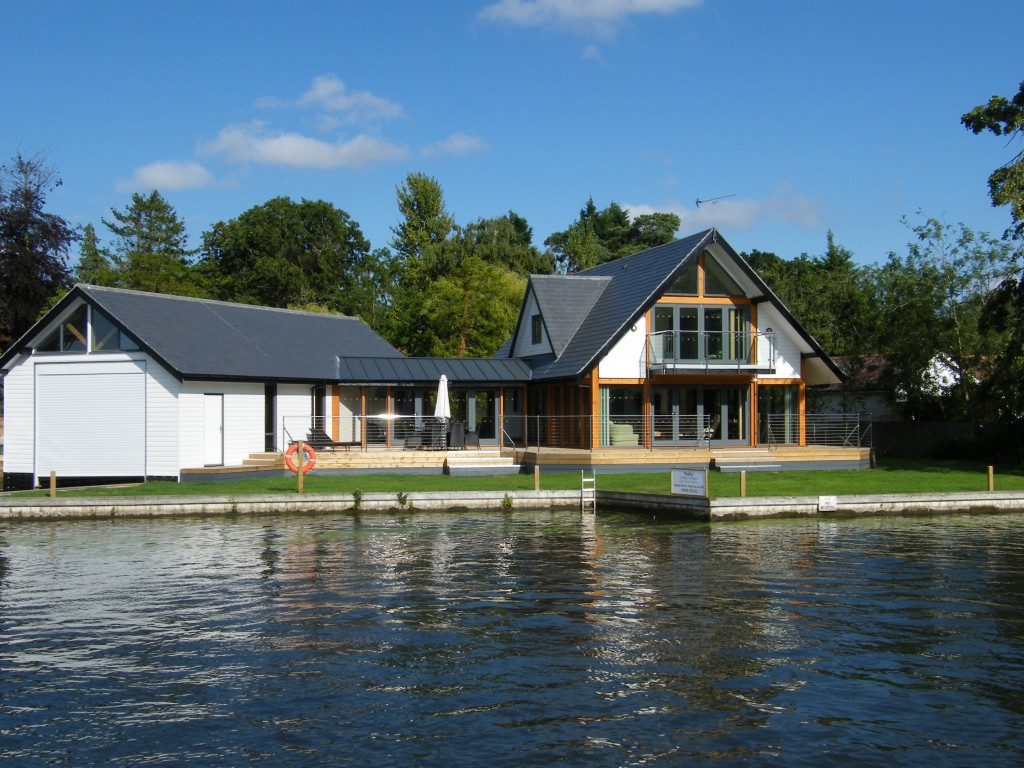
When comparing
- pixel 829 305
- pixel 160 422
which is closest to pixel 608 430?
pixel 160 422

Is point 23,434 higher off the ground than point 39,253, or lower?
lower

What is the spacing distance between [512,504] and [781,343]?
14.8 metres

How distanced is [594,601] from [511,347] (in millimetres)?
26759

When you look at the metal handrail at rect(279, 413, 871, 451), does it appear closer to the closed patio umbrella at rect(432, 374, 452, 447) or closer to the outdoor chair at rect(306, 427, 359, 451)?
the outdoor chair at rect(306, 427, 359, 451)

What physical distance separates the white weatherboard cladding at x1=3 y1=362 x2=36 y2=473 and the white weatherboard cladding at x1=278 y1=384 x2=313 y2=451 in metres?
7.39

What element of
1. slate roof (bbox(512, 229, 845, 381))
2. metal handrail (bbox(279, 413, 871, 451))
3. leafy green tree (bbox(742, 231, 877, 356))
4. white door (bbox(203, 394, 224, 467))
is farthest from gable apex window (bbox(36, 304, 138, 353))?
leafy green tree (bbox(742, 231, 877, 356))

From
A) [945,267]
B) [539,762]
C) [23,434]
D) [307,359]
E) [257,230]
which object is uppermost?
[257,230]

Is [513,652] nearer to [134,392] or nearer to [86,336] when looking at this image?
[134,392]

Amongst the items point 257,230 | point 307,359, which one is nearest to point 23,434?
point 307,359

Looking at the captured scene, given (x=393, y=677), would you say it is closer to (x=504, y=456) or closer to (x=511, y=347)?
(x=504, y=456)

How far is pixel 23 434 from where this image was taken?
100.0 ft

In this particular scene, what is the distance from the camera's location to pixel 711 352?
33.9m

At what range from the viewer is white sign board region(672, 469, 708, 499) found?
74.5 feet

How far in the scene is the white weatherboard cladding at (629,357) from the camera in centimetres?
3278
